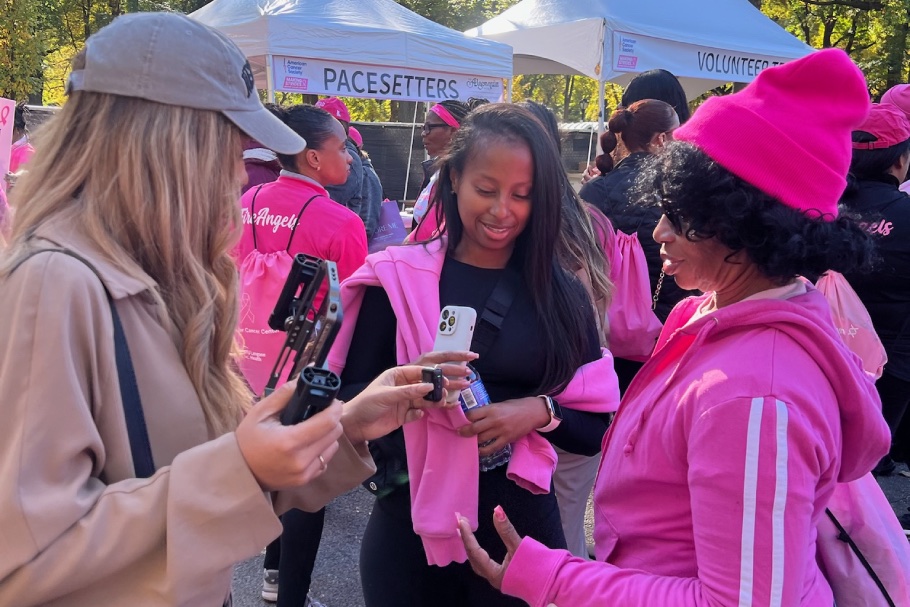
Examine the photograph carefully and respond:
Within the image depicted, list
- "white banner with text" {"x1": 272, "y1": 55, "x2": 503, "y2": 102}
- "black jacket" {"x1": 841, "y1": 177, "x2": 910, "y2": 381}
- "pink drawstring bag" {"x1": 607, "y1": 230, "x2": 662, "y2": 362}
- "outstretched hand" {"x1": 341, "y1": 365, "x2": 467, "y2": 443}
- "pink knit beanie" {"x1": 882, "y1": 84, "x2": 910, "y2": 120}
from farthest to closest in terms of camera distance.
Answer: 1. "white banner with text" {"x1": 272, "y1": 55, "x2": 503, "y2": 102}
2. "pink knit beanie" {"x1": 882, "y1": 84, "x2": 910, "y2": 120}
3. "black jacket" {"x1": 841, "y1": 177, "x2": 910, "y2": 381}
4. "pink drawstring bag" {"x1": 607, "y1": 230, "x2": 662, "y2": 362}
5. "outstretched hand" {"x1": 341, "y1": 365, "x2": 467, "y2": 443}

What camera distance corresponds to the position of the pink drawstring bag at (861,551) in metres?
1.41

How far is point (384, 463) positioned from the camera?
6.81ft

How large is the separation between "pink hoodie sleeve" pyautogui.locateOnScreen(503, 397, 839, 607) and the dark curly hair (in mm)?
313

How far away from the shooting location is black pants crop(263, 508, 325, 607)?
2.76 metres

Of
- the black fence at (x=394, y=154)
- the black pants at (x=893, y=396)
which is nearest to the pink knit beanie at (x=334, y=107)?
the black pants at (x=893, y=396)

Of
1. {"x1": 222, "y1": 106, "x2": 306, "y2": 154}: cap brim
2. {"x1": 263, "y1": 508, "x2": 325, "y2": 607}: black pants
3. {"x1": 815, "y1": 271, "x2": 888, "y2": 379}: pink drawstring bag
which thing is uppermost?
{"x1": 222, "y1": 106, "x2": 306, "y2": 154}: cap brim

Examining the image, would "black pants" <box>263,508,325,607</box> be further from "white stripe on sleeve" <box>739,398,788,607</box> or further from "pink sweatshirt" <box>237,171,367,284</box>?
"white stripe on sleeve" <box>739,398,788,607</box>

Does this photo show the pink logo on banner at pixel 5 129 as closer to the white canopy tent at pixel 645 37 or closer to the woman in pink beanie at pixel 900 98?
the woman in pink beanie at pixel 900 98

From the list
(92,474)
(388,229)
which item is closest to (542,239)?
(92,474)

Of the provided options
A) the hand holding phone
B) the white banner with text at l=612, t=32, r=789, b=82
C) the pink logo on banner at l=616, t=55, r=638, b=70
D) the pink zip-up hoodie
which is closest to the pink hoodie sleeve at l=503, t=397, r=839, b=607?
the hand holding phone

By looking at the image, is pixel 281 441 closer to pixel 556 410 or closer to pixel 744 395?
pixel 744 395

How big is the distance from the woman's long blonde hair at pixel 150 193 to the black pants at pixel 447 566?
2.85 feet

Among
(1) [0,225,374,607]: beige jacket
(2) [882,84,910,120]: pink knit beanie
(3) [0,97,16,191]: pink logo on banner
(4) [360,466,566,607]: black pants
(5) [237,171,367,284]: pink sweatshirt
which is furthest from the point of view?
(2) [882,84,910,120]: pink knit beanie

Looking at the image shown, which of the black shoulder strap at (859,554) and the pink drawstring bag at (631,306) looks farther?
the pink drawstring bag at (631,306)
